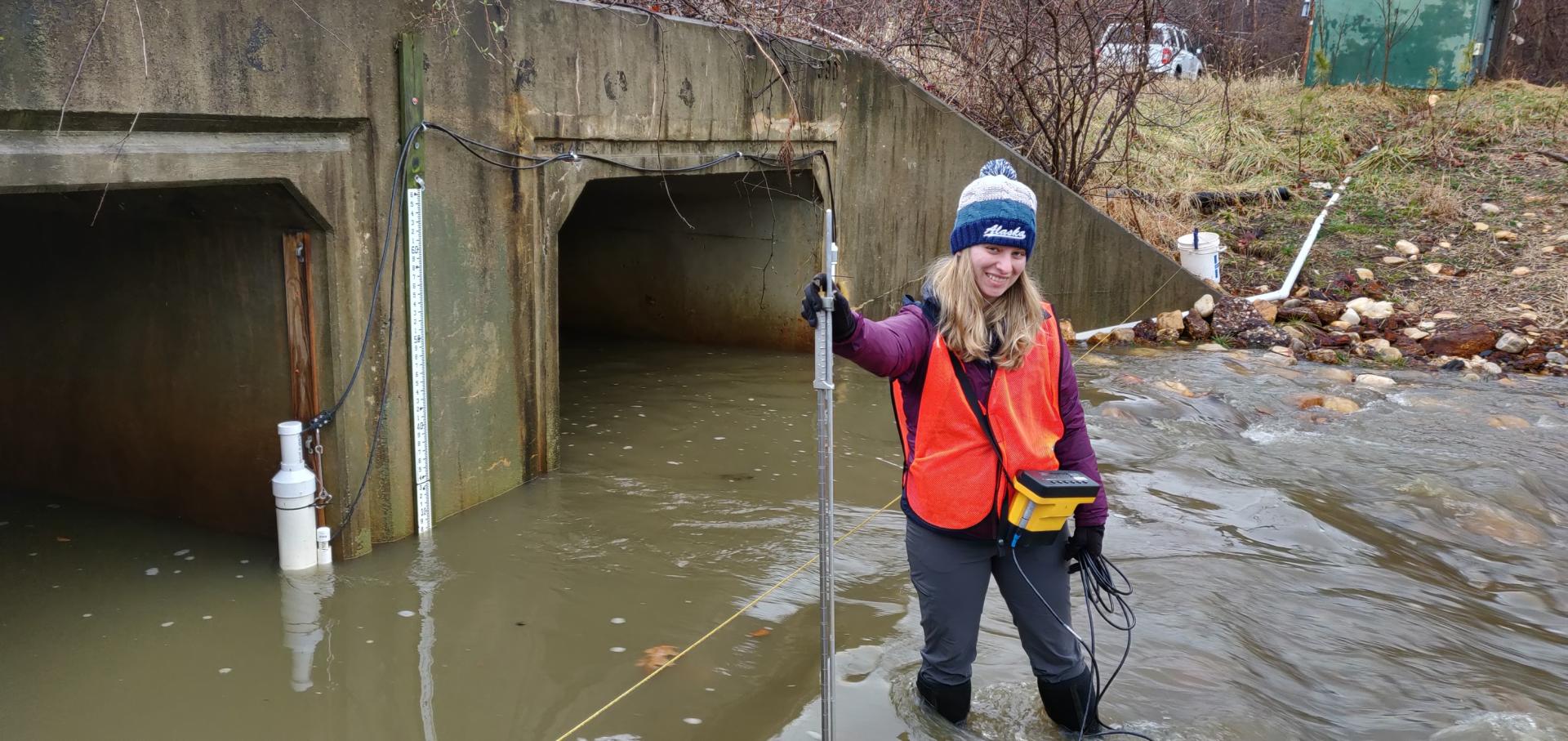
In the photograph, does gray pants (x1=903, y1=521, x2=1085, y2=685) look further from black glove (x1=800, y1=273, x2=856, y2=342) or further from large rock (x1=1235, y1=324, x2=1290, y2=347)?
large rock (x1=1235, y1=324, x2=1290, y2=347)

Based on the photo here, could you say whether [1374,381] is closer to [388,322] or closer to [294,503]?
[388,322]

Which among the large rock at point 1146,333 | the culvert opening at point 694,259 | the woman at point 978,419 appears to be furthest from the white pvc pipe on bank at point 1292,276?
the woman at point 978,419

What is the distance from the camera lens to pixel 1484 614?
5.64m

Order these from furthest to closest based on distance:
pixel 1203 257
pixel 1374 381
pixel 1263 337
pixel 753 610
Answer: pixel 1203 257 < pixel 1263 337 < pixel 1374 381 < pixel 753 610

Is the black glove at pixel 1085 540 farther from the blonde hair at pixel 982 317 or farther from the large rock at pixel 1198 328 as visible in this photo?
the large rock at pixel 1198 328

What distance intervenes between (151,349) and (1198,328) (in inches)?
395

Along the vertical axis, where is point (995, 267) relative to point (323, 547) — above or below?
above

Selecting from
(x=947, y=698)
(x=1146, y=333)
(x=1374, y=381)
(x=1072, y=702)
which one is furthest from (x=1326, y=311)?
(x=947, y=698)

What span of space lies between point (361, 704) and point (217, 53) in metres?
2.57

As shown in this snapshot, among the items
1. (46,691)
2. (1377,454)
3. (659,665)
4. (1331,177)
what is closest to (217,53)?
(46,691)

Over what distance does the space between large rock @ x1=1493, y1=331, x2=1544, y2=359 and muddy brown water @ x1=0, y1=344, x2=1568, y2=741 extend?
12.4 ft

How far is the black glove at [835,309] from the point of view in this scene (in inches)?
126

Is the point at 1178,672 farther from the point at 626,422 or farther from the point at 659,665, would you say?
the point at 626,422

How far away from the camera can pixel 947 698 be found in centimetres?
384
